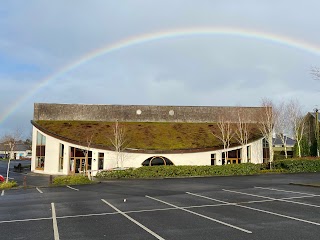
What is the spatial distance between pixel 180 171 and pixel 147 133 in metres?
12.4

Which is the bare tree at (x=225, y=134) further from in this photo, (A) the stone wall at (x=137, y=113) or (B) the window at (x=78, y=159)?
(B) the window at (x=78, y=159)

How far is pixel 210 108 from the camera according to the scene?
5050cm

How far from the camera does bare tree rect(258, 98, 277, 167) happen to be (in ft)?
138

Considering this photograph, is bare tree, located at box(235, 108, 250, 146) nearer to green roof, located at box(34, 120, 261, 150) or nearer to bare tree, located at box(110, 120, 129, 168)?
green roof, located at box(34, 120, 261, 150)

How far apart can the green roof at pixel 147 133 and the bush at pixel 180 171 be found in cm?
691

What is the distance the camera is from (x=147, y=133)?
4397 cm

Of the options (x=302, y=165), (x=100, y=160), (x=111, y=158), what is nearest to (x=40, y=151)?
(x=100, y=160)

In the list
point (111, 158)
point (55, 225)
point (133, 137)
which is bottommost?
point (55, 225)

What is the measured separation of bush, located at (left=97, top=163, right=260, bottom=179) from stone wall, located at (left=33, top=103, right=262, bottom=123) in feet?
52.9

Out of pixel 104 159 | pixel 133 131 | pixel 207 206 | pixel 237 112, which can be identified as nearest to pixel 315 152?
pixel 237 112

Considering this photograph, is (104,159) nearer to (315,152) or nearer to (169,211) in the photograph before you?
(169,211)

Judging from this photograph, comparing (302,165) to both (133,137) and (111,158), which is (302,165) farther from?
(111,158)

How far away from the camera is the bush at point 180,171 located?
3158 cm

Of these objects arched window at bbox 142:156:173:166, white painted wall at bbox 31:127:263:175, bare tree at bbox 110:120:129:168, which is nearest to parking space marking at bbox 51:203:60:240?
bare tree at bbox 110:120:129:168
